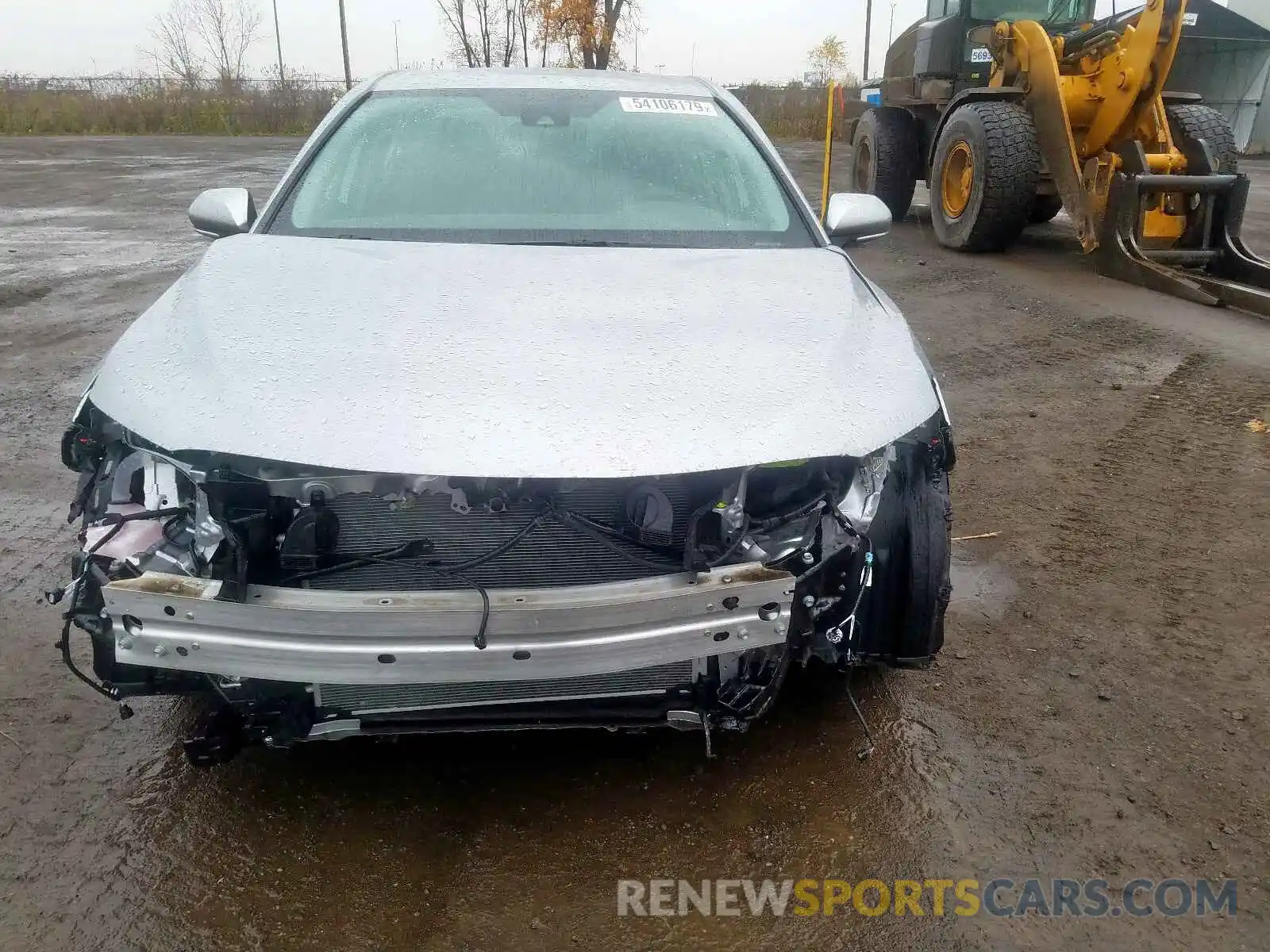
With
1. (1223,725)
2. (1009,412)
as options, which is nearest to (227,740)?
(1223,725)

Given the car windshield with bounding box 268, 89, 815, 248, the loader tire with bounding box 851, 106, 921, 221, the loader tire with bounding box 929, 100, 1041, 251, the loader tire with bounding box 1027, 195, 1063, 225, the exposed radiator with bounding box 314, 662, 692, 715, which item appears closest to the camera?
the exposed radiator with bounding box 314, 662, 692, 715

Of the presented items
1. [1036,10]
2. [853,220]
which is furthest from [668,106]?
[1036,10]

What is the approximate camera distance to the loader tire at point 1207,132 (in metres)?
7.92

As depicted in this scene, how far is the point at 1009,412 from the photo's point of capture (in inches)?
198

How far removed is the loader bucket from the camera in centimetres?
700

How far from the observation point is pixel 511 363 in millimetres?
2152

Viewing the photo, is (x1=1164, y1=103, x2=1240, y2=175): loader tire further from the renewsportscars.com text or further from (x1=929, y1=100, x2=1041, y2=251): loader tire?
the renewsportscars.com text

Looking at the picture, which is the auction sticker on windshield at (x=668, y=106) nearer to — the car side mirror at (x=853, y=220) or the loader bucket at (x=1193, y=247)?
the car side mirror at (x=853, y=220)

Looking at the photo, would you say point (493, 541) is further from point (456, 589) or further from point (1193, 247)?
point (1193, 247)

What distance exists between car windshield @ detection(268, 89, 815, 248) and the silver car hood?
0.24 m

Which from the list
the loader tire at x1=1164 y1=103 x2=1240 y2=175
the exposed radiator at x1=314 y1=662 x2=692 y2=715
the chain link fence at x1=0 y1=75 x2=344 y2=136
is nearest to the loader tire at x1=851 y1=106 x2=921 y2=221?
the loader tire at x1=1164 y1=103 x2=1240 y2=175

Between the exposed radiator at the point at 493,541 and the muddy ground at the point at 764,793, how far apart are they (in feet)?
1.38

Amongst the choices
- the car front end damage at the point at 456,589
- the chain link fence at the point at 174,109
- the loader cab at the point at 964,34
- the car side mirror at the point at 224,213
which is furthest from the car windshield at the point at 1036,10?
the chain link fence at the point at 174,109

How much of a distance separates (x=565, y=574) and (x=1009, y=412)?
3626 mm
